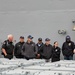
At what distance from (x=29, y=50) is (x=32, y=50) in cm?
12

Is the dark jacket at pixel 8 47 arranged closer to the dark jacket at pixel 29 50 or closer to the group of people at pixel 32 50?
the group of people at pixel 32 50

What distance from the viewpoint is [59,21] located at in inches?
541

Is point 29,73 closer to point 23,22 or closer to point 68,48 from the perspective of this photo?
point 68,48

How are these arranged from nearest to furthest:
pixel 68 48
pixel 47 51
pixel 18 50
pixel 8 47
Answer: pixel 8 47 → pixel 47 51 → pixel 18 50 → pixel 68 48

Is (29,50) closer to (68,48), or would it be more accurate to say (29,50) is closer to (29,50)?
(29,50)

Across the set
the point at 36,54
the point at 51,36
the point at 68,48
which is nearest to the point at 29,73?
the point at 36,54

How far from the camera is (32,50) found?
10977mm

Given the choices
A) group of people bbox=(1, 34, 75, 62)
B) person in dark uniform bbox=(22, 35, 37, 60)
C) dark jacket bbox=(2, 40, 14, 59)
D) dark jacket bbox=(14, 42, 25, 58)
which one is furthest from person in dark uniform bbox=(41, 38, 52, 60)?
dark jacket bbox=(2, 40, 14, 59)

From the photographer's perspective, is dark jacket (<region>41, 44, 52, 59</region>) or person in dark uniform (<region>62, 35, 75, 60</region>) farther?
person in dark uniform (<region>62, 35, 75, 60</region>)

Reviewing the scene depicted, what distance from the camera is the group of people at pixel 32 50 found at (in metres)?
11.0

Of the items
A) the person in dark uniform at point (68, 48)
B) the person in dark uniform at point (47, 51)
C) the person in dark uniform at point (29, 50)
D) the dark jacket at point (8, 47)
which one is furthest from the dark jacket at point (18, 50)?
the person in dark uniform at point (68, 48)

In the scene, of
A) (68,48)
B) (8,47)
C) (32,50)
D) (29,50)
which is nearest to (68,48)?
(68,48)

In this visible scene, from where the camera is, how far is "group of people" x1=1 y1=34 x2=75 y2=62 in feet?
36.1

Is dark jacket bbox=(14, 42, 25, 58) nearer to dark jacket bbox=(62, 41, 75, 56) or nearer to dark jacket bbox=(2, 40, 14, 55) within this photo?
dark jacket bbox=(2, 40, 14, 55)
